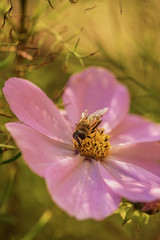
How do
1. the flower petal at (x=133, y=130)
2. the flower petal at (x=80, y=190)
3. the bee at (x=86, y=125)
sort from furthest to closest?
the flower petal at (x=133, y=130) < the bee at (x=86, y=125) < the flower petal at (x=80, y=190)

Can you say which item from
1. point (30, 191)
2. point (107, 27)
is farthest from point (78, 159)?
point (107, 27)

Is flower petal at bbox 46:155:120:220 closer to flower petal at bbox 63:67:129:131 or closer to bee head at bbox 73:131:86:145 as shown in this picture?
bee head at bbox 73:131:86:145

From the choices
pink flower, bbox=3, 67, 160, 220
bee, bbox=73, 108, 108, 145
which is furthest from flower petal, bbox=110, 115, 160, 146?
bee, bbox=73, 108, 108, 145

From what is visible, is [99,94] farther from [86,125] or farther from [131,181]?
[131,181]

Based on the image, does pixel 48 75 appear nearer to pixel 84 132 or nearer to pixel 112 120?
pixel 112 120

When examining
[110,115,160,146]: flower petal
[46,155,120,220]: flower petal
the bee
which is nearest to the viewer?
[46,155,120,220]: flower petal

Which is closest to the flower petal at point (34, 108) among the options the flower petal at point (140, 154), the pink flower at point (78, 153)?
the pink flower at point (78, 153)

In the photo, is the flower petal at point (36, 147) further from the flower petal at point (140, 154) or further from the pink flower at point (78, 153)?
the flower petal at point (140, 154)

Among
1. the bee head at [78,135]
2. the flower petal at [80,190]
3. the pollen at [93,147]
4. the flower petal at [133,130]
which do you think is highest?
the flower petal at [80,190]
